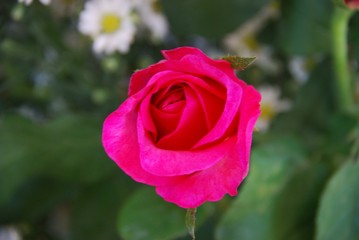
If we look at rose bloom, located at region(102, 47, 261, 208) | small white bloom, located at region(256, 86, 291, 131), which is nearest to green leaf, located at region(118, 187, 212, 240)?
rose bloom, located at region(102, 47, 261, 208)

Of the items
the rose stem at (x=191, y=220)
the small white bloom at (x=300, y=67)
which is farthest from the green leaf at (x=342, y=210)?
the small white bloom at (x=300, y=67)

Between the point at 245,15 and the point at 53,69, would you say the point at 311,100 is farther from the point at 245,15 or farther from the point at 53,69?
the point at 53,69

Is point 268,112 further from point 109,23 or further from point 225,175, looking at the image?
point 225,175

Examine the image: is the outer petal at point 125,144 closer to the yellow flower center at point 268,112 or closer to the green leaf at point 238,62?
the green leaf at point 238,62

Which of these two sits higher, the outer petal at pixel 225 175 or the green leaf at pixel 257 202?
the outer petal at pixel 225 175

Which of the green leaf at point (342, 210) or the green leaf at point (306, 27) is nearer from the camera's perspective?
the green leaf at point (342, 210)

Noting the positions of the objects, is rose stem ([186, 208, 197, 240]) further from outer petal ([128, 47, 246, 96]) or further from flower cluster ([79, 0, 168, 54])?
flower cluster ([79, 0, 168, 54])
